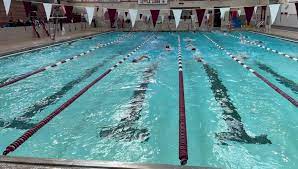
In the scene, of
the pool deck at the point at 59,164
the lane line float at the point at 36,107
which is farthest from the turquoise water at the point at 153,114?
the pool deck at the point at 59,164

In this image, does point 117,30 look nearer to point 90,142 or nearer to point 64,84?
point 64,84

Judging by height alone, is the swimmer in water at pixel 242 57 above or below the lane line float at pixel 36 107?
above

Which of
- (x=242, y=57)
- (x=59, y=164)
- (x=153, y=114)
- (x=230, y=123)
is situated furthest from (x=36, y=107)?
(x=242, y=57)

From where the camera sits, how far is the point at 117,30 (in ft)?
72.5

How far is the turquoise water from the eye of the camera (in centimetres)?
335

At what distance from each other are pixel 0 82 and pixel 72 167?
16.3ft

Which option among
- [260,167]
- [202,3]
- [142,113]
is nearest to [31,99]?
[142,113]

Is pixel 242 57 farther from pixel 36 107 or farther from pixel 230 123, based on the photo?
pixel 36 107

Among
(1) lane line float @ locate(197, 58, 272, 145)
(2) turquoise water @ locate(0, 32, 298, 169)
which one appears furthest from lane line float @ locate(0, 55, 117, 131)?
(1) lane line float @ locate(197, 58, 272, 145)

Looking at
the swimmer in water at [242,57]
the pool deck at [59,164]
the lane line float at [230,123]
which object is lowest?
the lane line float at [230,123]

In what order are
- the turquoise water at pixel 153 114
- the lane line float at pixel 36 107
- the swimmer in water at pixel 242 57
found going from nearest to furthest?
the turquoise water at pixel 153 114, the lane line float at pixel 36 107, the swimmer in water at pixel 242 57

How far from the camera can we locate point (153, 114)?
15.0 ft

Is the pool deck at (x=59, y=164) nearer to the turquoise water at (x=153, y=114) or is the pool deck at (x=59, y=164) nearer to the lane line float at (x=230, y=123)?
the turquoise water at (x=153, y=114)

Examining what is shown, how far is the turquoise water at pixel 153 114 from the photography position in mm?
3345
